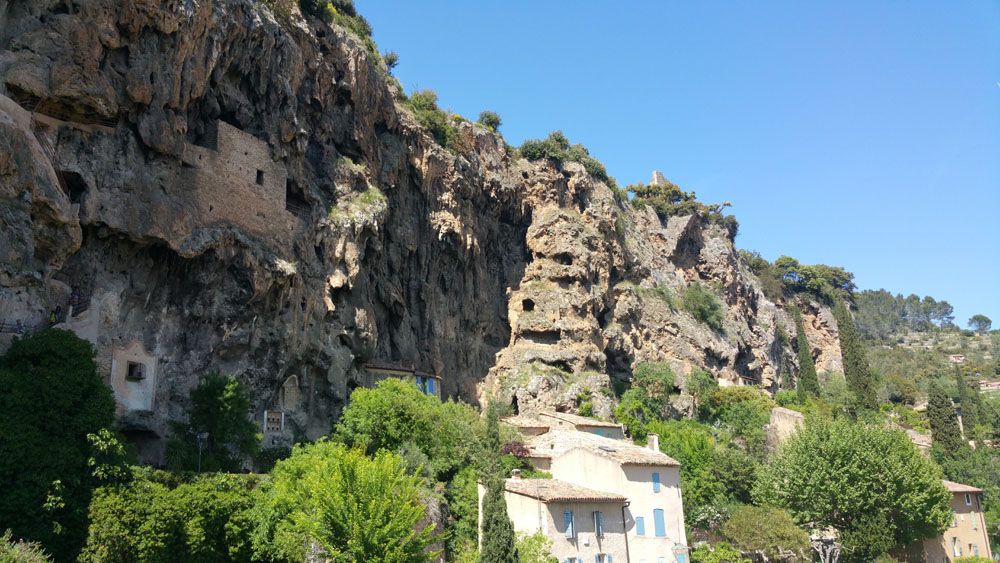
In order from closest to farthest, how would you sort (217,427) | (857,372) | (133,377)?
(133,377)
(217,427)
(857,372)

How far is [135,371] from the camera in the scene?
33.4m

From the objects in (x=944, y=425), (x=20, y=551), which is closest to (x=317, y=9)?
(x=20, y=551)

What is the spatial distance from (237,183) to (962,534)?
175 feet

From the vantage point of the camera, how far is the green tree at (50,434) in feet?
80.0

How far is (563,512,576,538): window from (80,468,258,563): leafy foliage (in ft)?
44.2

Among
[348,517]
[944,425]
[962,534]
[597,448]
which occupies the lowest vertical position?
[962,534]

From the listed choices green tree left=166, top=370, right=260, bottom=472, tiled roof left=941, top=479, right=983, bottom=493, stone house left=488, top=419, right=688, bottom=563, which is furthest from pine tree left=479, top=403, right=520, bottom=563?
tiled roof left=941, top=479, right=983, bottom=493

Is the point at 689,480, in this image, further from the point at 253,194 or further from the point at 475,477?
the point at 253,194

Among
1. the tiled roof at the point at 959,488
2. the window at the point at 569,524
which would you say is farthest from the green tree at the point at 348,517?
the tiled roof at the point at 959,488

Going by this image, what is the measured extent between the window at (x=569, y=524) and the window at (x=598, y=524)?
156 centimetres

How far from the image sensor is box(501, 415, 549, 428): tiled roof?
2080 inches

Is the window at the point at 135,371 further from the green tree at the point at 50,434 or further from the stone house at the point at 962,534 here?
the stone house at the point at 962,534

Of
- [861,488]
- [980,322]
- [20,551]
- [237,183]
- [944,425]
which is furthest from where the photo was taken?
[980,322]

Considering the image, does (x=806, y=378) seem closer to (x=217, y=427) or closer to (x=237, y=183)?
(x=237, y=183)
